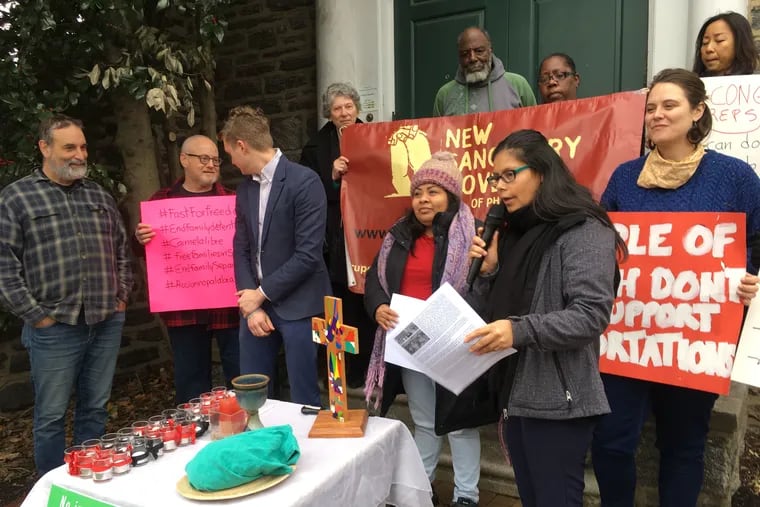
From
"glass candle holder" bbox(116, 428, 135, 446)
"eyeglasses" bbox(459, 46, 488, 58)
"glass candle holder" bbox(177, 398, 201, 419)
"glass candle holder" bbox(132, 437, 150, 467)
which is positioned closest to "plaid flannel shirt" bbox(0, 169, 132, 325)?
"glass candle holder" bbox(177, 398, 201, 419)

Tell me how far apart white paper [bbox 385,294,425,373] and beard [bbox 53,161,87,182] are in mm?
1859

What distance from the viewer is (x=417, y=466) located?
213 centimetres

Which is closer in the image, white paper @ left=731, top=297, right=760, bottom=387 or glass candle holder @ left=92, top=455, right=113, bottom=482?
glass candle holder @ left=92, top=455, right=113, bottom=482

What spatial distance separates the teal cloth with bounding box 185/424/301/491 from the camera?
1.56 meters

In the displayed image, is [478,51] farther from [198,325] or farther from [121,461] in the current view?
[121,461]

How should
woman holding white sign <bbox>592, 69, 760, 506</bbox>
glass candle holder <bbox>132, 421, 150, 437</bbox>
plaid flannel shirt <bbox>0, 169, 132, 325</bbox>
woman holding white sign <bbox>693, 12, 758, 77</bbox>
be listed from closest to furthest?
glass candle holder <bbox>132, 421, 150, 437</bbox> → woman holding white sign <bbox>592, 69, 760, 506</bbox> → woman holding white sign <bbox>693, 12, 758, 77</bbox> → plaid flannel shirt <bbox>0, 169, 132, 325</bbox>

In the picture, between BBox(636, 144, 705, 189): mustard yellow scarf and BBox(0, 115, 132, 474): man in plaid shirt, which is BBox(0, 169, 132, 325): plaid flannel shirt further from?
BBox(636, 144, 705, 189): mustard yellow scarf

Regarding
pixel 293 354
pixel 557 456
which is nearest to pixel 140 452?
pixel 293 354

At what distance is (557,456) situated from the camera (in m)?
1.83

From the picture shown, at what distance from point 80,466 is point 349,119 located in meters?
2.56

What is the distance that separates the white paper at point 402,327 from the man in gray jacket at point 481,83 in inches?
70.5

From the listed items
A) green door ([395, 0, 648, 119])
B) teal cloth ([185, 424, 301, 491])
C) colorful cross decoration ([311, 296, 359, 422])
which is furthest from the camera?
green door ([395, 0, 648, 119])

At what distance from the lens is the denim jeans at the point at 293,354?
2893 millimetres

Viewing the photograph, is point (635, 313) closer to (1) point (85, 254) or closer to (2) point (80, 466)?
(2) point (80, 466)
